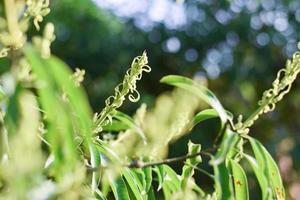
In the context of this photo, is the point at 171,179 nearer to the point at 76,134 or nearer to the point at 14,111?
the point at 76,134

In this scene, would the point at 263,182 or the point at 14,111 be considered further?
the point at 263,182

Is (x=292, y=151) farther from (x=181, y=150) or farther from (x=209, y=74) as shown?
(x=209, y=74)

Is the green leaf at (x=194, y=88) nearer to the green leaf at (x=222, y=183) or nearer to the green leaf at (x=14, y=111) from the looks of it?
the green leaf at (x=222, y=183)

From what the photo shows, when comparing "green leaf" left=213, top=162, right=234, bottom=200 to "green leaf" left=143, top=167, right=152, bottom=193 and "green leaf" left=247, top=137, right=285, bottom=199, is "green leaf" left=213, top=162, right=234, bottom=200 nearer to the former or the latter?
"green leaf" left=247, top=137, right=285, bottom=199

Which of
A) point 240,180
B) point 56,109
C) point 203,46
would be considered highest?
point 203,46

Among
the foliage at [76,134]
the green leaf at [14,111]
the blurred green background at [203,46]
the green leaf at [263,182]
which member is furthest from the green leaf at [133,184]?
the blurred green background at [203,46]

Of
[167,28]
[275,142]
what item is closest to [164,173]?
[275,142]

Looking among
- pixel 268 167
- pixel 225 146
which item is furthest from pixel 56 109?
pixel 268 167
